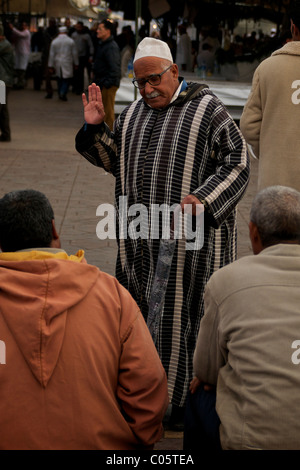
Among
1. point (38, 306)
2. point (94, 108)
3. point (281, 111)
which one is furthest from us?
point (281, 111)

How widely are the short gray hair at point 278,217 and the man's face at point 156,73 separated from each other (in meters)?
1.22

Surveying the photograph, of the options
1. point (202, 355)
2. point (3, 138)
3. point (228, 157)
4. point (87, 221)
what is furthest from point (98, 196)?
point (202, 355)

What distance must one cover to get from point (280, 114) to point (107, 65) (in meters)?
8.75

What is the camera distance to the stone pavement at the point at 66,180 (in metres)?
7.04

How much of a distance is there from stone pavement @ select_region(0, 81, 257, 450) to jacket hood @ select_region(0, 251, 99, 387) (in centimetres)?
152

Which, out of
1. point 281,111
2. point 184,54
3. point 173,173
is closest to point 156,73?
point 173,173

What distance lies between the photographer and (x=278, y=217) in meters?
2.62

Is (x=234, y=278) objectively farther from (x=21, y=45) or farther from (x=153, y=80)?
(x=21, y=45)

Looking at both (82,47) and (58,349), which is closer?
(58,349)

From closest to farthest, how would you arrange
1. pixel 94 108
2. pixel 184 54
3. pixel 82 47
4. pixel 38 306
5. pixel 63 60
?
pixel 38 306 → pixel 94 108 → pixel 184 54 → pixel 63 60 → pixel 82 47

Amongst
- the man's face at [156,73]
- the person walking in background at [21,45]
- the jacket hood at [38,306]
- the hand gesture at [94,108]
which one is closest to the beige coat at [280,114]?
the man's face at [156,73]

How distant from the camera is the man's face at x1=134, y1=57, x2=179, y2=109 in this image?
3686mm
